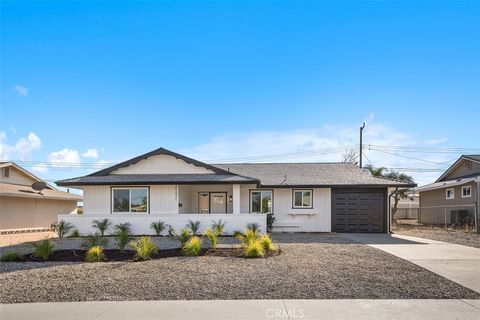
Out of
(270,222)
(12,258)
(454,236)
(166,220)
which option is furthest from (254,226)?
(454,236)

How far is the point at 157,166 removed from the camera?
62.3 feet

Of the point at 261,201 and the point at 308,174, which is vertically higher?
the point at 308,174

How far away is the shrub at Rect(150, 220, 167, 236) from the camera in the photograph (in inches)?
663

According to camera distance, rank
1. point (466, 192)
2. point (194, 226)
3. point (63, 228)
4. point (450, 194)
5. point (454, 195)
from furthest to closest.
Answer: point (450, 194) → point (454, 195) → point (466, 192) → point (63, 228) → point (194, 226)

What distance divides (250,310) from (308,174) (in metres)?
15.8

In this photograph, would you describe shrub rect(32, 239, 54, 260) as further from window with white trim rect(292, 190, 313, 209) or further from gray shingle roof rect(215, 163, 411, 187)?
window with white trim rect(292, 190, 313, 209)

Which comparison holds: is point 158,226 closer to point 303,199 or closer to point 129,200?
point 129,200

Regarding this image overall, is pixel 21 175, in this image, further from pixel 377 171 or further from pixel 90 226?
pixel 377 171

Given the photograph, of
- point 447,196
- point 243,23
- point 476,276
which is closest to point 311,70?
point 243,23

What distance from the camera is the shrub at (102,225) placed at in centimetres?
1664

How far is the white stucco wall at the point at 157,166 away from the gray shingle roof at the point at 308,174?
4071 millimetres

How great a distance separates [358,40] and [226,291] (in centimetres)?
994

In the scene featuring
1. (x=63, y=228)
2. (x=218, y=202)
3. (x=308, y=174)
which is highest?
(x=308, y=174)

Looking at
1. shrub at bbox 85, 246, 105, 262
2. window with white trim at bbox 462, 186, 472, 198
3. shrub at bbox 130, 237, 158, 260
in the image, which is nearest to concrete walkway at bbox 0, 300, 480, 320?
shrub at bbox 85, 246, 105, 262
